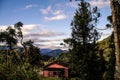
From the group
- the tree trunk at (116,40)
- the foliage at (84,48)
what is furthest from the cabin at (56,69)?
the tree trunk at (116,40)

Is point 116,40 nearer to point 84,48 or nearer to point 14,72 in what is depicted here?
point 14,72

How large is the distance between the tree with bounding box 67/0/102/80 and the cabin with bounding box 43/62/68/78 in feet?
79.3

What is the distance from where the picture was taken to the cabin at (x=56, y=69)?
265 feet

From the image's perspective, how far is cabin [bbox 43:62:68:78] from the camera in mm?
80625

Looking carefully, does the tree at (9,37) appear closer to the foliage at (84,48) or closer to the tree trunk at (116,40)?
the foliage at (84,48)

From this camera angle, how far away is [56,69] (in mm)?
81750

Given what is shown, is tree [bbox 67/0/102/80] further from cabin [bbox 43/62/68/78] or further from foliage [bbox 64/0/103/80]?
cabin [bbox 43/62/68/78]

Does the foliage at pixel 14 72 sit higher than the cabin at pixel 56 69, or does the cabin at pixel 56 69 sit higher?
the foliage at pixel 14 72

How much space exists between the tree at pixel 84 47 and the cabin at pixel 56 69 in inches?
952

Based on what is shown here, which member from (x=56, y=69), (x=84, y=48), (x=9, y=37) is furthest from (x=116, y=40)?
(x=9, y=37)

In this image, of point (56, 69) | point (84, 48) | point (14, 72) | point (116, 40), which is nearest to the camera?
point (14, 72)

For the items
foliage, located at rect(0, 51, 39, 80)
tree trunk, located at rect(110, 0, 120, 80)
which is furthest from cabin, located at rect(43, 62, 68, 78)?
foliage, located at rect(0, 51, 39, 80)

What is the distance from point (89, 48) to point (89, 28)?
445cm

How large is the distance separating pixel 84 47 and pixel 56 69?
92.0 ft
